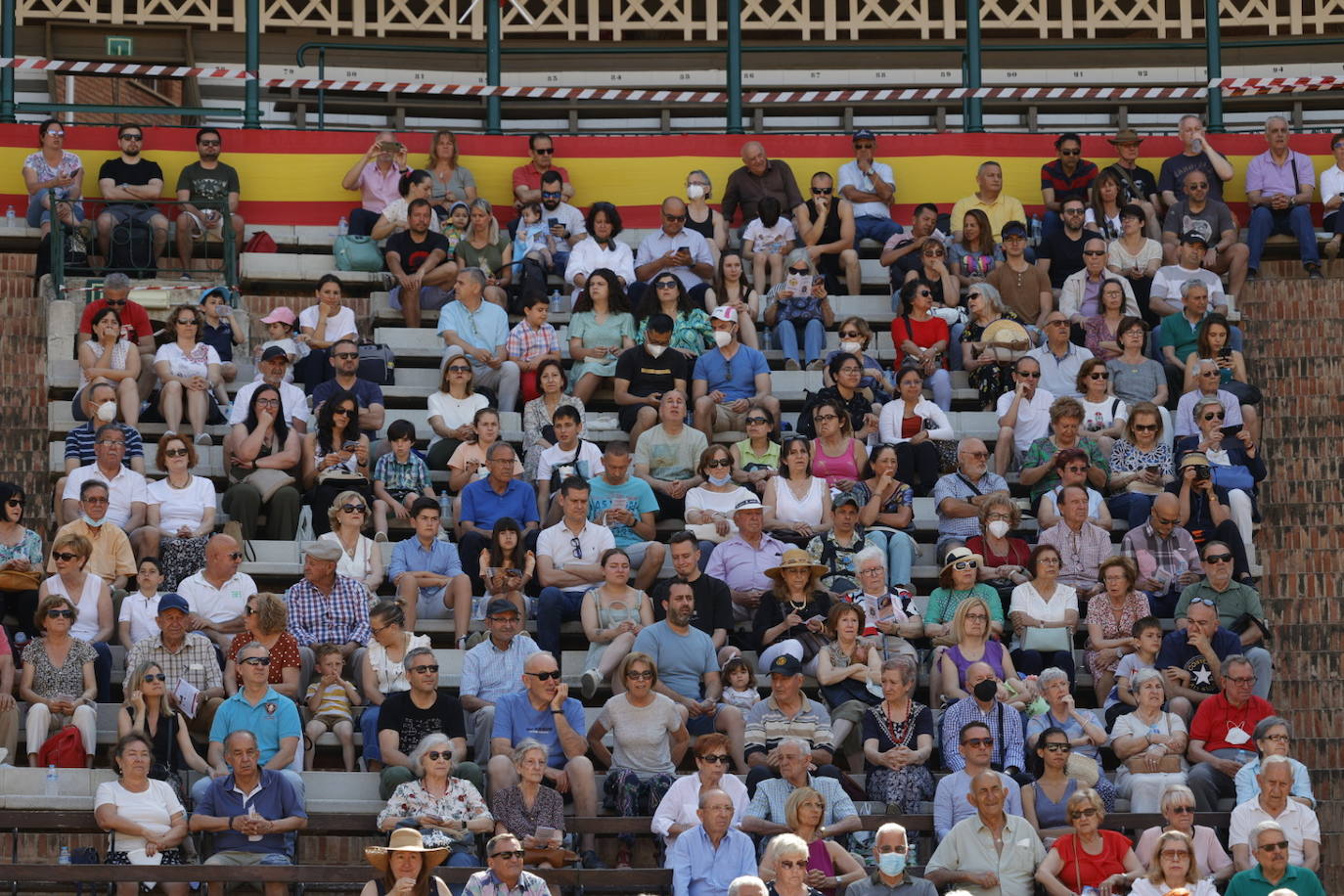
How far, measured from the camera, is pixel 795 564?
577 inches

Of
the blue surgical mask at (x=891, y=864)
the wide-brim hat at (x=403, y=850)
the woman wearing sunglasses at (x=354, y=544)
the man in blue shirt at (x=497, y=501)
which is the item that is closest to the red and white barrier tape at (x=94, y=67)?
the man in blue shirt at (x=497, y=501)

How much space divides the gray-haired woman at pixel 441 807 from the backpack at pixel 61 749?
5.92 ft

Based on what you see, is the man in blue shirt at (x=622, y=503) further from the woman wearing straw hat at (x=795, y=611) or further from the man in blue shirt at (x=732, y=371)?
the man in blue shirt at (x=732, y=371)

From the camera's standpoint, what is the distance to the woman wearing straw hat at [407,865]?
39.6ft

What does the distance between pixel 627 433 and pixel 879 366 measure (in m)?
1.87

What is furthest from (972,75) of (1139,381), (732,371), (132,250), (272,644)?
(272,644)

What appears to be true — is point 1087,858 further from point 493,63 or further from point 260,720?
point 493,63

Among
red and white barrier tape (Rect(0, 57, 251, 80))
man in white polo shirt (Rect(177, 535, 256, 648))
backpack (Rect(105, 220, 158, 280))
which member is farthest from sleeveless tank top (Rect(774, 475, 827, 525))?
red and white barrier tape (Rect(0, 57, 251, 80))

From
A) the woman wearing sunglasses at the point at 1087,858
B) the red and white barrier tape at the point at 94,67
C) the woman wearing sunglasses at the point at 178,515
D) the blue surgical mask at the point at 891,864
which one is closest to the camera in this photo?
the blue surgical mask at the point at 891,864

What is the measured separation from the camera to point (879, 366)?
57.4 feet

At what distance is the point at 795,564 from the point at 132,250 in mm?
6341

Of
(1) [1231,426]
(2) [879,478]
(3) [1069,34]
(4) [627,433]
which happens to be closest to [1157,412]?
(1) [1231,426]

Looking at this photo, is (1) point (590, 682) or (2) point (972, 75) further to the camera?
(2) point (972, 75)

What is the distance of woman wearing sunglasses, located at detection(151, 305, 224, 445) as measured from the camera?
16297 millimetres
